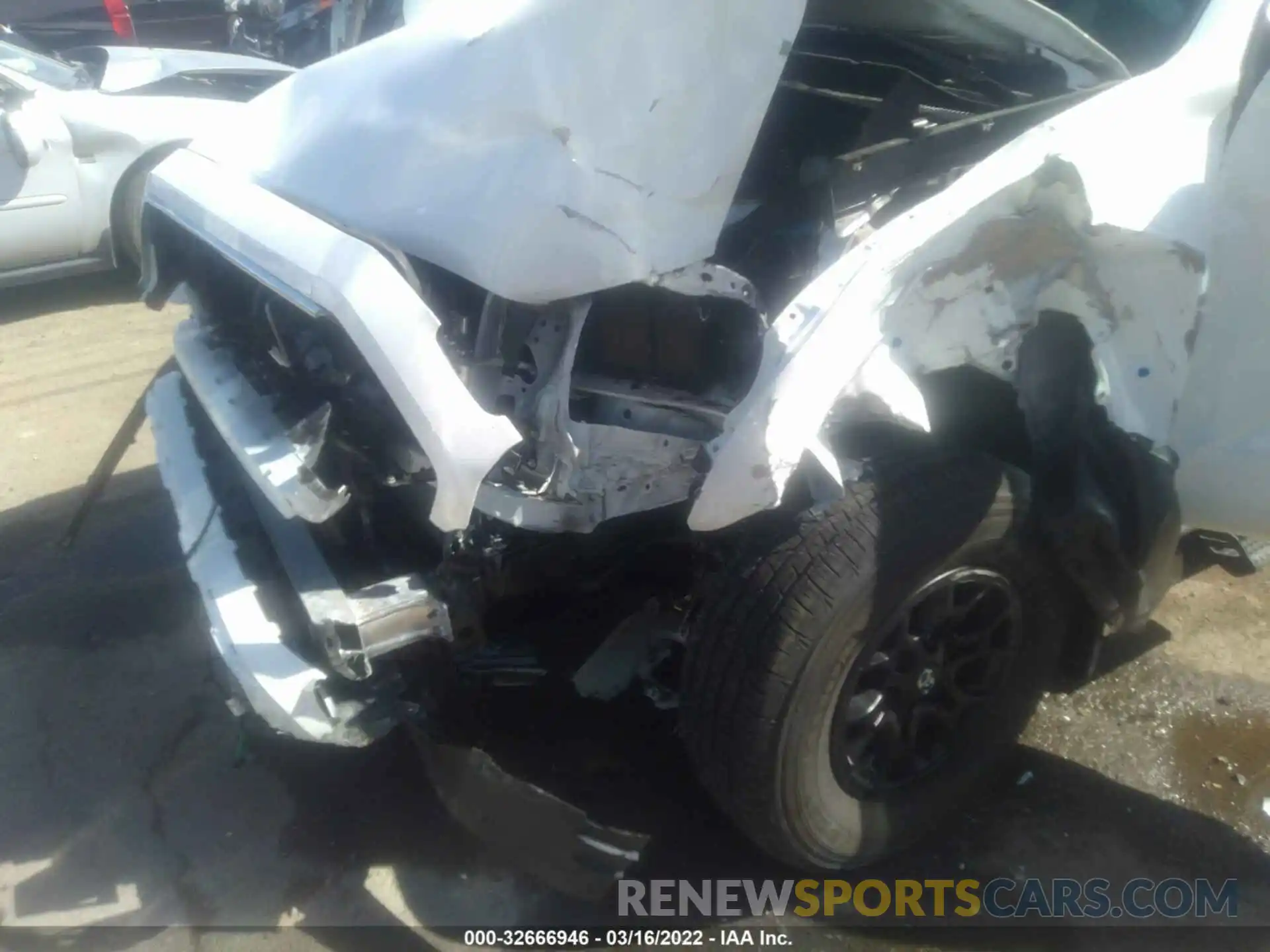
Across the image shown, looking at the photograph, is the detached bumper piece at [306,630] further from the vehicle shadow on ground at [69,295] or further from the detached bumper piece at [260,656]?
the vehicle shadow on ground at [69,295]

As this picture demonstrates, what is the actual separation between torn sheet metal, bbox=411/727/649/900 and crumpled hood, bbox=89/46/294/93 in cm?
535

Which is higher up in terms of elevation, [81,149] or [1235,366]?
[1235,366]

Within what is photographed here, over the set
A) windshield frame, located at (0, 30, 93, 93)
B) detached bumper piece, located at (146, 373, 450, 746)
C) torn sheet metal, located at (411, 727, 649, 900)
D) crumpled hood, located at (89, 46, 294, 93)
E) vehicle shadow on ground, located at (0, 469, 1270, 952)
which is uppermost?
detached bumper piece, located at (146, 373, 450, 746)

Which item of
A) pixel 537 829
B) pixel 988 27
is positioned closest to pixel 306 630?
pixel 537 829

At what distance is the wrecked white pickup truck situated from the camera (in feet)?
6.81

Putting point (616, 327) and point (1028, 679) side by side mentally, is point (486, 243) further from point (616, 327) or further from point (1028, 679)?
point (1028, 679)

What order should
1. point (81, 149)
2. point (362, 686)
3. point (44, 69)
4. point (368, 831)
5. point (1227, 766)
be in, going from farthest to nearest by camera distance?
point (44, 69), point (81, 149), point (1227, 766), point (368, 831), point (362, 686)

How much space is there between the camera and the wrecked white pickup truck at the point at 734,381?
2076mm

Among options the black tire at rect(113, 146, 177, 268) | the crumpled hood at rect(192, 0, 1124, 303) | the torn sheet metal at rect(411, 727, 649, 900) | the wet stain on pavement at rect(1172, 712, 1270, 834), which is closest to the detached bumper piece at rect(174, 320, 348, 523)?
the crumpled hood at rect(192, 0, 1124, 303)

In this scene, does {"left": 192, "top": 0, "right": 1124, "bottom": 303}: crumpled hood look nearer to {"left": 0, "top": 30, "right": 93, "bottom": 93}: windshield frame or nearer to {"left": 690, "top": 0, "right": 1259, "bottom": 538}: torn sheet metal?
{"left": 690, "top": 0, "right": 1259, "bottom": 538}: torn sheet metal

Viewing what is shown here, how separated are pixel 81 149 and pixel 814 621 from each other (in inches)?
221

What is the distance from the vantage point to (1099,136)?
7.18ft

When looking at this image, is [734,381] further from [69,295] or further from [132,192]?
[69,295]

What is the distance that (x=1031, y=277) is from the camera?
2242 millimetres
